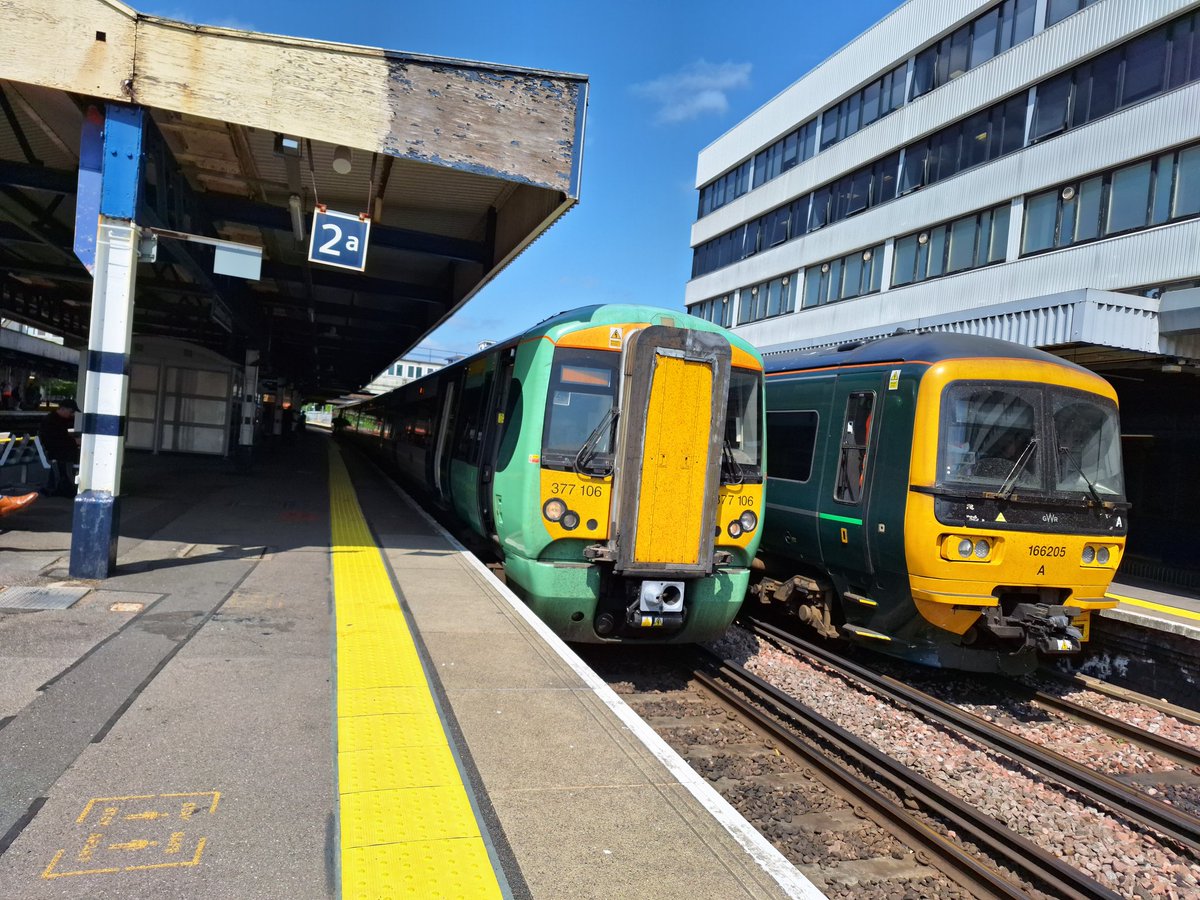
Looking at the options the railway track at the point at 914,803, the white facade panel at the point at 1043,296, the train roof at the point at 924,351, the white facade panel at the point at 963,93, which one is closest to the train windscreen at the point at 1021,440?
the train roof at the point at 924,351

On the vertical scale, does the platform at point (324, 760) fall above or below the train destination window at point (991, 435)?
below

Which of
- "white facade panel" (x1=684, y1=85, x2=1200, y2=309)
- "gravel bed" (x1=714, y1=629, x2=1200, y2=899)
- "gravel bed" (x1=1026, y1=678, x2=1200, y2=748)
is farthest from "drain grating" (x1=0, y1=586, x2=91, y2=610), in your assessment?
"white facade panel" (x1=684, y1=85, x2=1200, y2=309)

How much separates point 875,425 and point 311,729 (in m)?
5.73

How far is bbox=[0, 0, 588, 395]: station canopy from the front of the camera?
687 centimetres

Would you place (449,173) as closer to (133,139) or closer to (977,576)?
(133,139)

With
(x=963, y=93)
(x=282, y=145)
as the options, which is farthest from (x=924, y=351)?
(x=963, y=93)

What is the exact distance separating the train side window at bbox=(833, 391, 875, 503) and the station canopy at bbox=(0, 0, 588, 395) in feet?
11.7

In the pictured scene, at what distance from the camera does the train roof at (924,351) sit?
7373mm

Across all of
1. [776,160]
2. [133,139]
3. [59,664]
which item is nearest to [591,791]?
[59,664]

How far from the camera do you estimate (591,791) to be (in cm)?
378

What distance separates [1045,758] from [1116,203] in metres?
15.5

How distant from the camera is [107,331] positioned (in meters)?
7.06

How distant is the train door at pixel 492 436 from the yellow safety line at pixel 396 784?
1930 millimetres

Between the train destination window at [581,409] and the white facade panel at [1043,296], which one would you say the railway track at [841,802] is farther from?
the white facade panel at [1043,296]
